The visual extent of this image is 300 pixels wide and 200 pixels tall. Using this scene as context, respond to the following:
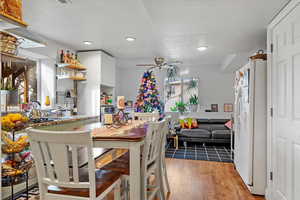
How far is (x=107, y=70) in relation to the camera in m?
4.42

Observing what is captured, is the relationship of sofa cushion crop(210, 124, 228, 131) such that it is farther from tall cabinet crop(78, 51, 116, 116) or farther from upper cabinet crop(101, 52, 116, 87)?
tall cabinet crop(78, 51, 116, 116)

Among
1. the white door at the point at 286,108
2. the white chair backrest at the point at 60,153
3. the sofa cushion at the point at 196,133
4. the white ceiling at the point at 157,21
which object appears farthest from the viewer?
the sofa cushion at the point at 196,133

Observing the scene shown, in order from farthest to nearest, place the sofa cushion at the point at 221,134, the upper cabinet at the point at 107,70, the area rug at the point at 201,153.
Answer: the sofa cushion at the point at 221,134
the upper cabinet at the point at 107,70
the area rug at the point at 201,153

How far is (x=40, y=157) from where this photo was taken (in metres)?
1.28

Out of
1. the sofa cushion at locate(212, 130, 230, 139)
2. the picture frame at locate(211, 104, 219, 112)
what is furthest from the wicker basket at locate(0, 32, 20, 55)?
the picture frame at locate(211, 104, 219, 112)

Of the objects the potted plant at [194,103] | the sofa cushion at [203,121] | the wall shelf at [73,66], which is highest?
the wall shelf at [73,66]

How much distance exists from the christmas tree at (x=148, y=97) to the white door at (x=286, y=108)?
3.19 meters

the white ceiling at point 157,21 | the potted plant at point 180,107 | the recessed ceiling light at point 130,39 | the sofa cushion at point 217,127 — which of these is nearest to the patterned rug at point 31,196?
the white ceiling at point 157,21

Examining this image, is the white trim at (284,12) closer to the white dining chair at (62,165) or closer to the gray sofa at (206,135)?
the white dining chair at (62,165)

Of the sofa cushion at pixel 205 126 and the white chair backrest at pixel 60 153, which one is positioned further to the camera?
the sofa cushion at pixel 205 126

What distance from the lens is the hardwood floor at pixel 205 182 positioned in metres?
2.40

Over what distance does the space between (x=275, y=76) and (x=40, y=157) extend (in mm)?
2501

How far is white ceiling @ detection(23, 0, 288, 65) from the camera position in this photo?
2.07 metres

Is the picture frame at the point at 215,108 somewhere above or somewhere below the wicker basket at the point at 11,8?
below
